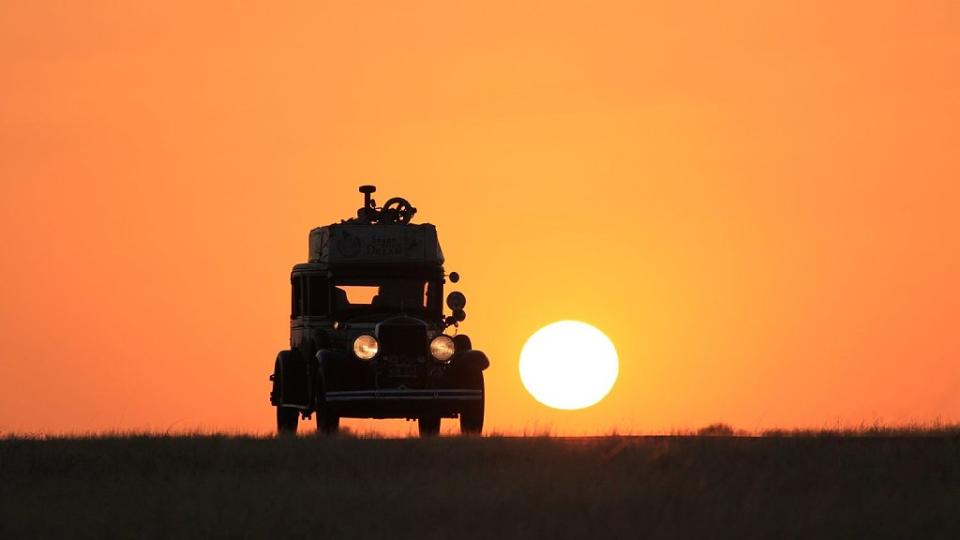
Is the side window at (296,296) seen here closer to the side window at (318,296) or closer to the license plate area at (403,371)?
the side window at (318,296)

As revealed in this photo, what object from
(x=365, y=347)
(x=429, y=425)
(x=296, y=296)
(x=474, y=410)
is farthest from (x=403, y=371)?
(x=296, y=296)

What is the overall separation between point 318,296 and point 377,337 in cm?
206

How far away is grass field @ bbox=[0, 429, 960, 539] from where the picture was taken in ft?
65.5

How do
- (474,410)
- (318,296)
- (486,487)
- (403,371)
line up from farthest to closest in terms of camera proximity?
(318,296)
(474,410)
(403,371)
(486,487)

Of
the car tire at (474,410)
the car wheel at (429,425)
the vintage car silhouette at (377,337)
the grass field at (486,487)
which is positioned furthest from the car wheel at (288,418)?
the grass field at (486,487)

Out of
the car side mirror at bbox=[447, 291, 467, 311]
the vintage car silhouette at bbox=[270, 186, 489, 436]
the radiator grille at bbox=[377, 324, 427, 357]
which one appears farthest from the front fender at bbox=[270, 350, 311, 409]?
the car side mirror at bbox=[447, 291, 467, 311]

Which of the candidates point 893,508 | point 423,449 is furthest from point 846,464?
point 423,449

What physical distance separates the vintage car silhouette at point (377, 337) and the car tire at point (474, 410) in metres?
0.02

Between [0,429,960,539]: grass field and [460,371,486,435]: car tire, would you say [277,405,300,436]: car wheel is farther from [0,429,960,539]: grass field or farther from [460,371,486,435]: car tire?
[0,429,960,539]: grass field

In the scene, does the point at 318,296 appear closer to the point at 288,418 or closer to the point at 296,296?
the point at 296,296

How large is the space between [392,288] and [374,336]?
1.78m

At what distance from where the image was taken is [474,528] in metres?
19.9

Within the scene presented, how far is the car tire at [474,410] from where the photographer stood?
33781mm

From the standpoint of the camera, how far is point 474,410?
3384cm
